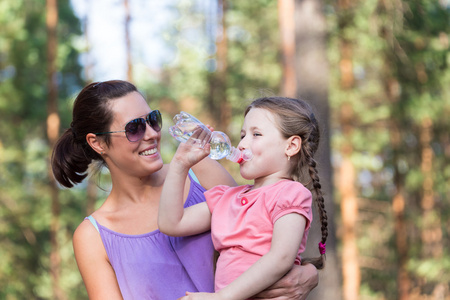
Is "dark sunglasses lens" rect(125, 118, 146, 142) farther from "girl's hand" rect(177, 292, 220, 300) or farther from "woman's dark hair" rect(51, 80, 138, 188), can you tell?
"girl's hand" rect(177, 292, 220, 300)

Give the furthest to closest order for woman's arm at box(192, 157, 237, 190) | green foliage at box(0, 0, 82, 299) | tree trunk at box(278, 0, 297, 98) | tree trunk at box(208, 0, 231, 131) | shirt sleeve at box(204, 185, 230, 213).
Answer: tree trunk at box(208, 0, 231, 131)
green foliage at box(0, 0, 82, 299)
tree trunk at box(278, 0, 297, 98)
woman's arm at box(192, 157, 237, 190)
shirt sleeve at box(204, 185, 230, 213)

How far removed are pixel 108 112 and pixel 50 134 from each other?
13.3 m

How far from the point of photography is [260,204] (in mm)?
2646

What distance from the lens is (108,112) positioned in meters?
3.10

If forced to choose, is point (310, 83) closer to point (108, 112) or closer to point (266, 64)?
point (108, 112)

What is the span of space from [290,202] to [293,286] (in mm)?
414

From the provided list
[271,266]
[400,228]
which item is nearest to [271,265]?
[271,266]

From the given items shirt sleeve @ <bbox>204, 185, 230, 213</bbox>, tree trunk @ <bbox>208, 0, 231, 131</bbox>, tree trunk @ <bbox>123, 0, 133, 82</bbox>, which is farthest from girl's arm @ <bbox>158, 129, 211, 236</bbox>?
tree trunk @ <bbox>208, 0, 231, 131</bbox>

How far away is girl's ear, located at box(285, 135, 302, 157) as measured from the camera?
2.77 meters

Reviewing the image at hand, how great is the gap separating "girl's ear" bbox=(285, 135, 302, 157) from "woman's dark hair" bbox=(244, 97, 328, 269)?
2 cm

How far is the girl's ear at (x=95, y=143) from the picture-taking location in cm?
318

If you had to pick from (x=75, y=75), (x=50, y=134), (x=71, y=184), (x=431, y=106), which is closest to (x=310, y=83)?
(x=71, y=184)

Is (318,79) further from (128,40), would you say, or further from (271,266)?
(128,40)

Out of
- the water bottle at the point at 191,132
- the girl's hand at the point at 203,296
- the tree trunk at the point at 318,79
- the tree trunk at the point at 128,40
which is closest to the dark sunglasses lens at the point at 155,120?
the water bottle at the point at 191,132
